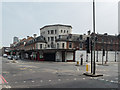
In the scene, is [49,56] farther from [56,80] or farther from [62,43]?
[56,80]

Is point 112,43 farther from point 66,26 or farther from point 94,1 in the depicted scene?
point 94,1

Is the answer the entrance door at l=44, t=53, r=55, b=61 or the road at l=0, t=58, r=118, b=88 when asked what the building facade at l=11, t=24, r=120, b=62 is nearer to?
the entrance door at l=44, t=53, r=55, b=61

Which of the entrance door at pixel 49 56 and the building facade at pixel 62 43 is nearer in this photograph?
the building facade at pixel 62 43

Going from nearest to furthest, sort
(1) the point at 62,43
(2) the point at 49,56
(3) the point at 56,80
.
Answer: (3) the point at 56,80 → (1) the point at 62,43 → (2) the point at 49,56

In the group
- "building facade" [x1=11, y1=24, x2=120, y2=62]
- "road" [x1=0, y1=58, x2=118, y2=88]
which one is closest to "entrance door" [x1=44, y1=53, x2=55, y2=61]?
"building facade" [x1=11, y1=24, x2=120, y2=62]

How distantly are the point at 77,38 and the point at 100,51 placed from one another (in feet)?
32.8

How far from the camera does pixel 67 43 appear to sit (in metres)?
36.8

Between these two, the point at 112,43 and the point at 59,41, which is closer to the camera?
the point at 59,41

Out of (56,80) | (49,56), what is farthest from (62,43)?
(56,80)

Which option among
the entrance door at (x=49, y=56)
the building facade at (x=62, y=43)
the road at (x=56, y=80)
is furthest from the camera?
the entrance door at (x=49, y=56)

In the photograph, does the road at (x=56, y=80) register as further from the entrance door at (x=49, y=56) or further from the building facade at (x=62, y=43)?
the entrance door at (x=49, y=56)

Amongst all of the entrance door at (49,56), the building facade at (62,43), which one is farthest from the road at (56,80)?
the entrance door at (49,56)

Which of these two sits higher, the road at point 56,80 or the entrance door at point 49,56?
the road at point 56,80

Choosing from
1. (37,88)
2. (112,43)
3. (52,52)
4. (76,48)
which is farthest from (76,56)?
(37,88)
